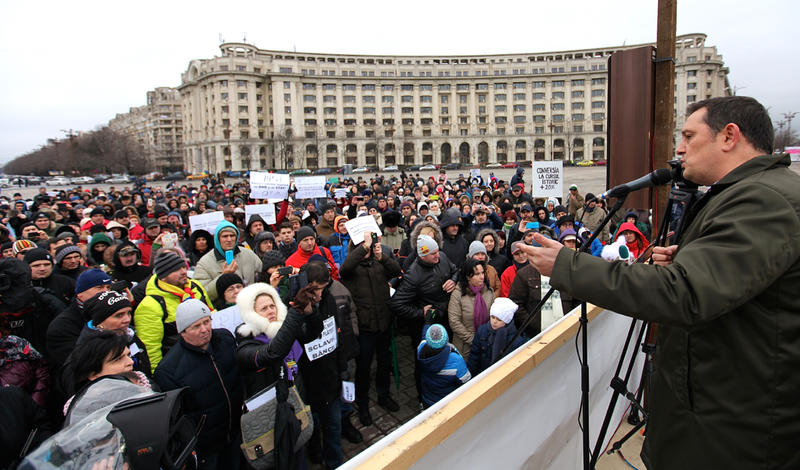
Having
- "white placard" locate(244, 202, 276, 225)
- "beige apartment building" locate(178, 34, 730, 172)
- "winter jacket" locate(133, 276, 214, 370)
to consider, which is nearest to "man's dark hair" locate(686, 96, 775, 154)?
"winter jacket" locate(133, 276, 214, 370)

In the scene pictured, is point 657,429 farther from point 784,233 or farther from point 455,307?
point 455,307

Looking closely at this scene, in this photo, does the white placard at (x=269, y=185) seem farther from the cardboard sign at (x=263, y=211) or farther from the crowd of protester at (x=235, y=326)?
the crowd of protester at (x=235, y=326)

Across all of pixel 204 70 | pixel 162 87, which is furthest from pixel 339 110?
pixel 162 87

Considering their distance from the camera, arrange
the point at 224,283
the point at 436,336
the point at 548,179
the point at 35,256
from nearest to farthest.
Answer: the point at 436,336
the point at 224,283
the point at 35,256
the point at 548,179

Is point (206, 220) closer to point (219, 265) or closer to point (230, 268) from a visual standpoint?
point (219, 265)

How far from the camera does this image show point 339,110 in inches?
3474

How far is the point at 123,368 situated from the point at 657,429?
2880mm

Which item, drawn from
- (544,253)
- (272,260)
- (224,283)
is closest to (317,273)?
(224,283)

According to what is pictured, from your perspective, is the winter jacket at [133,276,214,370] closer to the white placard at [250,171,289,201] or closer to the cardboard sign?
the cardboard sign

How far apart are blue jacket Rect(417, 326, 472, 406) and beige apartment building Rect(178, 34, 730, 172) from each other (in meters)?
85.0

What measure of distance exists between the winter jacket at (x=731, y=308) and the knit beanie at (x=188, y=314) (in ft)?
8.45

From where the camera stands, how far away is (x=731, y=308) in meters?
1.22

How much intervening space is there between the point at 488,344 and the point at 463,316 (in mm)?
617

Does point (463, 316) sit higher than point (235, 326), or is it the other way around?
point (235, 326)
